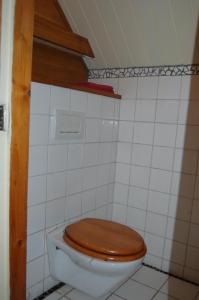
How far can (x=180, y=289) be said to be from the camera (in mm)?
1671

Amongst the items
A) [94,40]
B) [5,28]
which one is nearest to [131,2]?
[94,40]

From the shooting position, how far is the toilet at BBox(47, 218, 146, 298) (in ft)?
4.09

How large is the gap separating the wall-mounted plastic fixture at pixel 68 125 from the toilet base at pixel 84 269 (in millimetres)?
584

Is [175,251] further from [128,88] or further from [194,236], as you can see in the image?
[128,88]

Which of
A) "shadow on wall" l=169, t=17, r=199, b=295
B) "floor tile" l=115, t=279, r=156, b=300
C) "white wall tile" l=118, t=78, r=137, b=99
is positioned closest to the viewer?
"floor tile" l=115, t=279, r=156, b=300

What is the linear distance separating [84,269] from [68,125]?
819mm

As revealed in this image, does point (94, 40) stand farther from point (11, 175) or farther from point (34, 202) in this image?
point (11, 175)

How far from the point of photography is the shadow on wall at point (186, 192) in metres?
1.67

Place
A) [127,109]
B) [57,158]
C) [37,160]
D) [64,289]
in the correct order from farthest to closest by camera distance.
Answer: [127,109]
[64,289]
[57,158]
[37,160]

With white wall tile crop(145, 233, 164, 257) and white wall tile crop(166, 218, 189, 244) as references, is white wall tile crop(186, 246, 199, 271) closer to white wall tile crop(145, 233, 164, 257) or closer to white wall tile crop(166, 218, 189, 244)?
white wall tile crop(166, 218, 189, 244)

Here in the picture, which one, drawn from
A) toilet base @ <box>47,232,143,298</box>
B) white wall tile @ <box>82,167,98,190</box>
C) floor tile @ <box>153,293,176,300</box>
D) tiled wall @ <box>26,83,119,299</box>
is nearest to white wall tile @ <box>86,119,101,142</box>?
tiled wall @ <box>26,83,119,299</box>

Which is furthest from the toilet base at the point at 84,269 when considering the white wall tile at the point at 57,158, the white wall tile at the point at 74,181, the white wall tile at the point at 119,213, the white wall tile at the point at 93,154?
the white wall tile at the point at 119,213

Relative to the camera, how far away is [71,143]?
1573mm

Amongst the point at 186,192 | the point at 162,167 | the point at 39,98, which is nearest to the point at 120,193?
the point at 162,167
